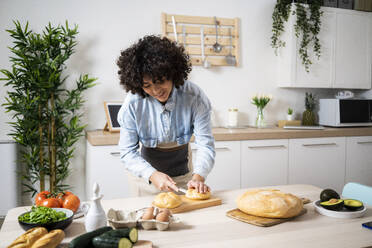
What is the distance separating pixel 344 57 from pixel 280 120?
3.32ft

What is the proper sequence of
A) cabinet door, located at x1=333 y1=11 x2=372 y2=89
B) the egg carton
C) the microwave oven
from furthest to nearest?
1. cabinet door, located at x1=333 y1=11 x2=372 y2=89
2. the microwave oven
3. the egg carton

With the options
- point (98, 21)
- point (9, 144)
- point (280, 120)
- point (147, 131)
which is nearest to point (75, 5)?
point (98, 21)

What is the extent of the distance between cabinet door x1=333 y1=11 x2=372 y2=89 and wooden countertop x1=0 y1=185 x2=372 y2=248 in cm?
270

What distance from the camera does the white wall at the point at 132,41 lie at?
2.90 m

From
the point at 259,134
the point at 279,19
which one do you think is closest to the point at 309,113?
the point at 259,134

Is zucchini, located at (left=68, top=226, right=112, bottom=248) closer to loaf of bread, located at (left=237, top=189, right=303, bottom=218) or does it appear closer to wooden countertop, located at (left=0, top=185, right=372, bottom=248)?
wooden countertop, located at (left=0, top=185, right=372, bottom=248)

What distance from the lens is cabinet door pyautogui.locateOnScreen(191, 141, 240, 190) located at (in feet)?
9.55

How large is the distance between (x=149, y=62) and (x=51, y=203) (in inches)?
26.8

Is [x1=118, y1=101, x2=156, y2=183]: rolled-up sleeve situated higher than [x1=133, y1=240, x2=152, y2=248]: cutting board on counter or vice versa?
[x1=118, y1=101, x2=156, y2=183]: rolled-up sleeve

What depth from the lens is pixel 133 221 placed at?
1110 millimetres

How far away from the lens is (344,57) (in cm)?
361

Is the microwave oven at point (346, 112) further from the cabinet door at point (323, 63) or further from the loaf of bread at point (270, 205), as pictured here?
the loaf of bread at point (270, 205)

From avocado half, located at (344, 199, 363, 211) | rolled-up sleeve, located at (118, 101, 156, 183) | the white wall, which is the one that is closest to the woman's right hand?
rolled-up sleeve, located at (118, 101, 156, 183)

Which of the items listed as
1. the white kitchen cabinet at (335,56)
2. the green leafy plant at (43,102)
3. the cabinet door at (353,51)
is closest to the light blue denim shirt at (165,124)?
the green leafy plant at (43,102)
